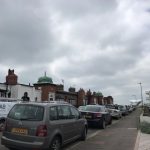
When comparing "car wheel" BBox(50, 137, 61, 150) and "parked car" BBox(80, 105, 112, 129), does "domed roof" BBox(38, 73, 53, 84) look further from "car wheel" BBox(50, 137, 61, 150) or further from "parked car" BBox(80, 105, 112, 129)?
"car wheel" BBox(50, 137, 61, 150)

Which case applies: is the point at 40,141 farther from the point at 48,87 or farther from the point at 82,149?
the point at 48,87

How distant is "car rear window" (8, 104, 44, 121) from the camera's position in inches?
408

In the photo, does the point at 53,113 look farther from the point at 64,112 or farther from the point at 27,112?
the point at 64,112

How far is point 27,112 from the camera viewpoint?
10.6m

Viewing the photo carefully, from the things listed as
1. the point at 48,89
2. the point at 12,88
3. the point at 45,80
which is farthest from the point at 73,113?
the point at 45,80

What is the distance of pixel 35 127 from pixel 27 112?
70cm

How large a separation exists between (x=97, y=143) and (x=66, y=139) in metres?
2.30

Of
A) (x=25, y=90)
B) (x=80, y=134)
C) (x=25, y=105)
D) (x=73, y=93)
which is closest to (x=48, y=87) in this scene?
(x=25, y=90)

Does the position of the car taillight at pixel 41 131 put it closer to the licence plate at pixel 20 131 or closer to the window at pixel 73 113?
the licence plate at pixel 20 131

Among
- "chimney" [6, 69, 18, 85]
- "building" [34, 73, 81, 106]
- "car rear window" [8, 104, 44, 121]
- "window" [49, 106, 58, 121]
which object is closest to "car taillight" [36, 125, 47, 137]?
"car rear window" [8, 104, 44, 121]

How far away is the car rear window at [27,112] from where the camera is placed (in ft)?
34.0

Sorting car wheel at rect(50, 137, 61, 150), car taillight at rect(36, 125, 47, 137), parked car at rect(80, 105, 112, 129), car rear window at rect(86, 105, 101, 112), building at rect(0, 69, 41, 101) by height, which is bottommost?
car wheel at rect(50, 137, 61, 150)

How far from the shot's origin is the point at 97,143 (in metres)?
13.6

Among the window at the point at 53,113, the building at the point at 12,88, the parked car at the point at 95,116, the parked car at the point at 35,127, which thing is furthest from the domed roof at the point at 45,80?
the window at the point at 53,113
